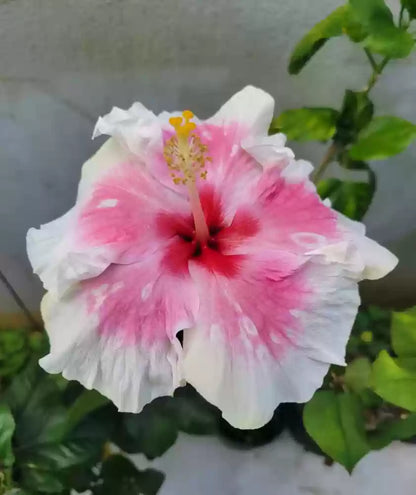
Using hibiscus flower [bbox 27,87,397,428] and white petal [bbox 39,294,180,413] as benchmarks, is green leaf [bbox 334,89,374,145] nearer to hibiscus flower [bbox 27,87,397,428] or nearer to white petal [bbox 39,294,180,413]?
hibiscus flower [bbox 27,87,397,428]

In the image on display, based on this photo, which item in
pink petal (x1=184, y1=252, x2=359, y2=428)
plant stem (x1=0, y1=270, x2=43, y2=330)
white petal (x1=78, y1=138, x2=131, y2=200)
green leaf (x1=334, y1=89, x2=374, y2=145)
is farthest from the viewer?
plant stem (x1=0, y1=270, x2=43, y2=330)

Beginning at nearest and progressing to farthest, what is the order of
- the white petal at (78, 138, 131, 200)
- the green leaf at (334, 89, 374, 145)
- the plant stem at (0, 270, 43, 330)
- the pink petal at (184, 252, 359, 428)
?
the pink petal at (184, 252, 359, 428) → the white petal at (78, 138, 131, 200) → the green leaf at (334, 89, 374, 145) → the plant stem at (0, 270, 43, 330)

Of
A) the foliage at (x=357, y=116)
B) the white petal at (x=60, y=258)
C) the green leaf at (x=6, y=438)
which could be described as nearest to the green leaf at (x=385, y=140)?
the foliage at (x=357, y=116)

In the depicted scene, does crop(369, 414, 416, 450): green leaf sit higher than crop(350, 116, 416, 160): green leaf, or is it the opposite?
crop(350, 116, 416, 160): green leaf

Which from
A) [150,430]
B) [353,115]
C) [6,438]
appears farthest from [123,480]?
[353,115]

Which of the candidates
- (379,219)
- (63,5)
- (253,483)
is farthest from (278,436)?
(63,5)

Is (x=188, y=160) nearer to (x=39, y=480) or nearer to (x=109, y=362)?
(x=109, y=362)

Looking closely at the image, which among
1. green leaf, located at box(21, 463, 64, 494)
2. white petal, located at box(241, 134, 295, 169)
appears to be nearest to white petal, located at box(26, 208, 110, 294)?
white petal, located at box(241, 134, 295, 169)
